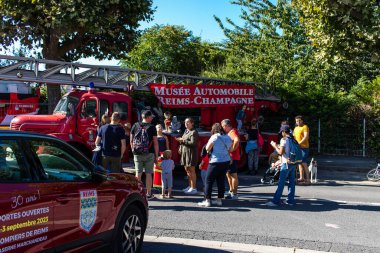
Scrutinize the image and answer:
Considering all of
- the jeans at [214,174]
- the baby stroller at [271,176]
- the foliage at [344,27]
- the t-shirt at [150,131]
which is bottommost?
the baby stroller at [271,176]

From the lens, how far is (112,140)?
340 inches

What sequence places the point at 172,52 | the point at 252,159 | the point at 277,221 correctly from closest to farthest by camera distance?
the point at 277,221
the point at 252,159
the point at 172,52

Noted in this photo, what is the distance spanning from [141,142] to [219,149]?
1662 millimetres

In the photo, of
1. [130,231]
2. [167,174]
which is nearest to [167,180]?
[167,174]

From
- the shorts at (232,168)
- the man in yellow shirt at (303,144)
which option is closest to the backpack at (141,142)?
the shorts at (232,168)

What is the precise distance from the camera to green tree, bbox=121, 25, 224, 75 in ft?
107

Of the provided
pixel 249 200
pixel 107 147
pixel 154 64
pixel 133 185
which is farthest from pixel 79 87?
pixel 154 64

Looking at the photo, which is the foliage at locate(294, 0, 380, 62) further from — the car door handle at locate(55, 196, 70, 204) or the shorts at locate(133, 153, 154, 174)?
the car door handle at locate(55, 196, 70, 204)

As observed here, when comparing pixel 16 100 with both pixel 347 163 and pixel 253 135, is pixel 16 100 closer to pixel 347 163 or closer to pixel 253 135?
pixel 253 135

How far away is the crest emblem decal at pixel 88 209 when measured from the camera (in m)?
4.51

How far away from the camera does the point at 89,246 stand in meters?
4.60

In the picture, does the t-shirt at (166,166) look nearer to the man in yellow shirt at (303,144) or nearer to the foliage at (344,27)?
the man in yellow shirt at (303,144)

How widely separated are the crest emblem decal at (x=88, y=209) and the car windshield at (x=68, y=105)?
725cm

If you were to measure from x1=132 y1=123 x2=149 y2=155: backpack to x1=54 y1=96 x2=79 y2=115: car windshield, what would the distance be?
327cm
